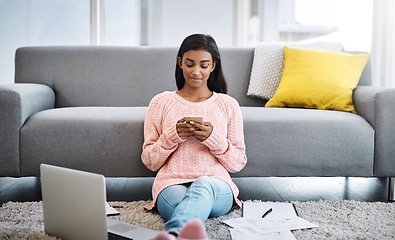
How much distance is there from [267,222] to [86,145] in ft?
3.11

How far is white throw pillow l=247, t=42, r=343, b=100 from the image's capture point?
97.7 inches

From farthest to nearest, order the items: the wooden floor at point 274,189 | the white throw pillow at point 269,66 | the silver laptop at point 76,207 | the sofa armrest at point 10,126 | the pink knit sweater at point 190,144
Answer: the white throw pillow at point 269,66 < the wooden floor at point 274,189 < the sofa armrest at point 10,126 < the pink knit sweater at point 190,144 < the silver laptop at point 76,207

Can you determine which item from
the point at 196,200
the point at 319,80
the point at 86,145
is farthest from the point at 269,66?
the point at 196,200

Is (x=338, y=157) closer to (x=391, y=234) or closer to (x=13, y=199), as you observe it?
(x=391, y=234)

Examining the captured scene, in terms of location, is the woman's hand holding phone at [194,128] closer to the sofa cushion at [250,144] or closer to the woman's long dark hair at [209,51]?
the woman's long dark hair at [209,51]

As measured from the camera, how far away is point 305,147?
6.29 ft

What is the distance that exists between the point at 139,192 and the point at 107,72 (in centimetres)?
88

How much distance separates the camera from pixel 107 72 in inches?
101

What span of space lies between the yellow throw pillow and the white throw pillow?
88 millimetres

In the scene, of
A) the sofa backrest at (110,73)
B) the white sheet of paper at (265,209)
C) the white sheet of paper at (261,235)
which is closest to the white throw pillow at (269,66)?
the sofa backrest at (110,73)

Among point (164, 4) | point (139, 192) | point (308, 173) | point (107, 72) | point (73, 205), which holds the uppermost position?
point (164, 4)

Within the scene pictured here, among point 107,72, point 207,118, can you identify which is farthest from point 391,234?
point 107,72

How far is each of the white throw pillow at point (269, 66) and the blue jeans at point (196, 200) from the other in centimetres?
108

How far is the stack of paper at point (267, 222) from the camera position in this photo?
1.34 meters
